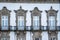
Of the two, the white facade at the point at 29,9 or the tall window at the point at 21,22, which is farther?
the tall window at the point at 21,22

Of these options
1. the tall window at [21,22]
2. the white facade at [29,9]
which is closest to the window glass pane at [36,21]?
the white facade at [29,9]

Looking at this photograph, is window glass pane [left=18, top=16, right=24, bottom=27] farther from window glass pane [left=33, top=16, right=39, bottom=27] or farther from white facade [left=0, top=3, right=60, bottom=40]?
window glass pane [left=33, top=16, right=39, bottom=27]

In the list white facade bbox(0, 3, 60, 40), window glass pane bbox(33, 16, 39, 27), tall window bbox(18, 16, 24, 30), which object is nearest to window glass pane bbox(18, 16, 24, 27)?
tall window bbox(18, 16, 24, 30)

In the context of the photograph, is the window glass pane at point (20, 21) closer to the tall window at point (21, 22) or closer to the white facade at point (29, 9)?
the tall window at point (21, 22)

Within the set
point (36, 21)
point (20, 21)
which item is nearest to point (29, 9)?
point (36, 21)

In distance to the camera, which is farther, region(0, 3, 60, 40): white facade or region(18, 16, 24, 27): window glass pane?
region(18, 16, 24, 27): window glass pane

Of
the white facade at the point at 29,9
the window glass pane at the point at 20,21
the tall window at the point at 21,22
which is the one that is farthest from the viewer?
the window glass pane at the point at 20,21

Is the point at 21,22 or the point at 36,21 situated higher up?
the point at 36,21

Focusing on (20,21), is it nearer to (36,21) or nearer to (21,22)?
(21,22)

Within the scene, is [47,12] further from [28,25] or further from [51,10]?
[28,25]

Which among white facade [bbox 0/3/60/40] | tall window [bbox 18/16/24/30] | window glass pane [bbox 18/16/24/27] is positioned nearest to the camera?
white facade [bbox 0/3/60/40]

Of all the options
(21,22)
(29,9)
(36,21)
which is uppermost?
(29,9)

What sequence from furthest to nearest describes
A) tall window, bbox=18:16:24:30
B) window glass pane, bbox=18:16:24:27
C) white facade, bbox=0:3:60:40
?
window glass pane, bbox=18:16:24:27
tall window, bbox=18:16:24:30
white facade, bbox=0:3:60:40

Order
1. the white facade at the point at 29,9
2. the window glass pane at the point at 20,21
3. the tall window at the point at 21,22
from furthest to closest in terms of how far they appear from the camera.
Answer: the window glass pane at the point at 20,21 < the tall window at the point at 21,22 < the white facade at the point at 29,9
